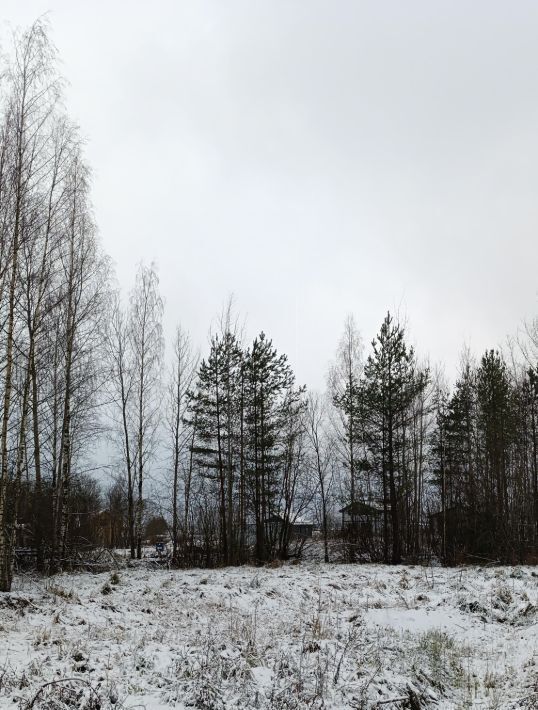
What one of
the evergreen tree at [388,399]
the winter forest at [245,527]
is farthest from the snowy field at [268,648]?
the evergreen tree at [388,399]

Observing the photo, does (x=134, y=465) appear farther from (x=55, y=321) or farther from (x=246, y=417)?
(x=55, y=321)

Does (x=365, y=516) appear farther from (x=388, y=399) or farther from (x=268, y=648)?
(x=268, y=648)

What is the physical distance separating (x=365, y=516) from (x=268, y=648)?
17890 millimetres

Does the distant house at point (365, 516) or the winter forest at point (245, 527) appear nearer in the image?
the winter forest at point (245, 527)

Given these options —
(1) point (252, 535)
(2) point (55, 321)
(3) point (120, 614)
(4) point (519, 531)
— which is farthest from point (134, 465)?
(4) point (519, 531)

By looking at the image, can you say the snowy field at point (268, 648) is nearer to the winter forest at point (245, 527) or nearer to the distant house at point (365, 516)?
the winter forest at point (245, 527)

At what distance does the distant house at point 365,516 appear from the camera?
23.6 m

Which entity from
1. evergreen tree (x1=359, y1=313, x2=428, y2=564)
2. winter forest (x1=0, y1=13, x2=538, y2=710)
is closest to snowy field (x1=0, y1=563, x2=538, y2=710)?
winter forest (x1=0, y1=13, x2=538, y2=710)

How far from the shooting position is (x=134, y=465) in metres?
22.8

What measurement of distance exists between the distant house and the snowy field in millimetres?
11486

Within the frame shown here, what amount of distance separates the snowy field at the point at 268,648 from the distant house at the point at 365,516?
11.5 metres

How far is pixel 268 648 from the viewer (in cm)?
691

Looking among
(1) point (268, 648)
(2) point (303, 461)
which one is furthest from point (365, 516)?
(1) point (268, 648)

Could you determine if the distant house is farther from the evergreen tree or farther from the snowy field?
the snowy field
